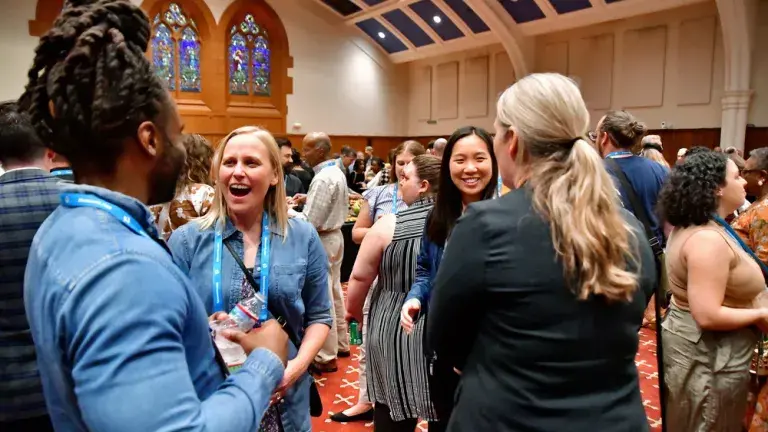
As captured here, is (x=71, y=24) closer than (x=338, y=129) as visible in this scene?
Yes

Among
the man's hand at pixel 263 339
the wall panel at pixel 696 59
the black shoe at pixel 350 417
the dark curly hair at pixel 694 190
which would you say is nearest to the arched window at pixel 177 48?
the wall panel at pixel 696 59

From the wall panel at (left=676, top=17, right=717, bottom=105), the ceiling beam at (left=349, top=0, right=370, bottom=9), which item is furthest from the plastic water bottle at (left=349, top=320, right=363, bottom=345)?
the ceiling beam at (left=349, top=0, right=370, bottom=9)

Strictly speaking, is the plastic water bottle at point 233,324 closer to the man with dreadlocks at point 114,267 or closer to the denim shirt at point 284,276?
the man with dreadlocks at point 114,267

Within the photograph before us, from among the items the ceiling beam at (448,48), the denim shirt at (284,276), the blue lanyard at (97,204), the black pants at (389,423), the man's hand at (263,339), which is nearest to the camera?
the blue lanyard at (97,204)

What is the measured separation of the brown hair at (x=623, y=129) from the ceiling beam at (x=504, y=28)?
8.41 metres

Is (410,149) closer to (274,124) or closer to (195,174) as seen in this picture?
(195,174)

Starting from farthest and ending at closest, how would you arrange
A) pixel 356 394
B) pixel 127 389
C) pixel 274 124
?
pixel 274 124, pixel 356 394, pixel 127 389

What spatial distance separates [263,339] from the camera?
41.6 inches

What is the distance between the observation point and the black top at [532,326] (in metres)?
1.10

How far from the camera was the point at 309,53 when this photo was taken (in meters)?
13.9

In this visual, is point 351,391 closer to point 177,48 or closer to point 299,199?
point 299,199

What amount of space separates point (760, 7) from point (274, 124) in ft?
34.1

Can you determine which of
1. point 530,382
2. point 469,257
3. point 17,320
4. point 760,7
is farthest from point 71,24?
point 760,7

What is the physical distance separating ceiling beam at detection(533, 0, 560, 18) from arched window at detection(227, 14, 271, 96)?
687 cm
